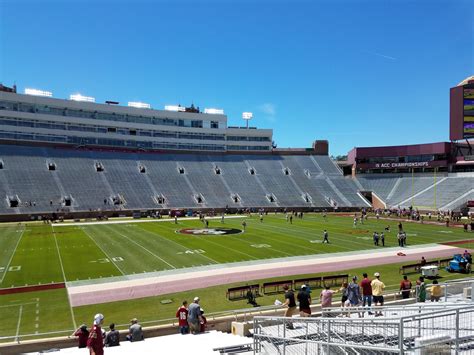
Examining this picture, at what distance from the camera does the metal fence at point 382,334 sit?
6.20 meters

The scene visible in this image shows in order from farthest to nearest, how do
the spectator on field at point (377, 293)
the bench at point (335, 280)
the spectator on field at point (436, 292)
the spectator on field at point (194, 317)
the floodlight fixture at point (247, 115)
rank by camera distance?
the floodlight fixture at point (247, 115) → the bench at point (335, 280) → the spectator on field at point (436, 292) → the spectator on field at point (377, 293) → the spectator on field at point (194, 317)

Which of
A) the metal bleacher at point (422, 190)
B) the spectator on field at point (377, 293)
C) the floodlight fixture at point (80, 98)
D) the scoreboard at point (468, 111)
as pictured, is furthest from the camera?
the floodlight fixture at point (80, 98)

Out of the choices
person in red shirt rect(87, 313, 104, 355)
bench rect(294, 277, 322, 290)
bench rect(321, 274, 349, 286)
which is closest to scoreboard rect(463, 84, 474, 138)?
bench rect(321, 274, 349, 286)

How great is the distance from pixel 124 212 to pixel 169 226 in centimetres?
1538

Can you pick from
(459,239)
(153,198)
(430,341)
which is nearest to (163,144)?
(153,198)

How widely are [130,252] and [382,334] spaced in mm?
24130

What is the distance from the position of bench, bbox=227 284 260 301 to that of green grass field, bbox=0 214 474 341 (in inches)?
19.1

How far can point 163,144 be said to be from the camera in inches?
3162

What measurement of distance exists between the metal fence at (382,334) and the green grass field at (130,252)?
787 centimetres

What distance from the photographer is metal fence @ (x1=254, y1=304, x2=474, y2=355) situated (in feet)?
20.3

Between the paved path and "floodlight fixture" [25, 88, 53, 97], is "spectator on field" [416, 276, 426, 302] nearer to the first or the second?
the paved path

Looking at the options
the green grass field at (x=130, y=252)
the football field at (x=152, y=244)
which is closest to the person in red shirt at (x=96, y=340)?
the green grass field at (x=130, y=252)

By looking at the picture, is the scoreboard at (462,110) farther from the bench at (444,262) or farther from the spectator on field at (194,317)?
the spectator on field at (194,317)

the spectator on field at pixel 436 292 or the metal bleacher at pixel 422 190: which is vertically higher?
the metal bleacher at pixel 422 190
